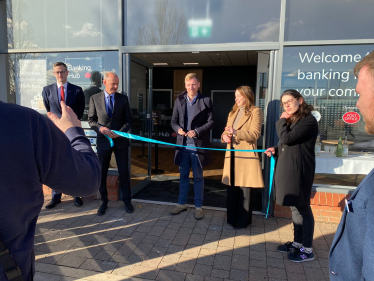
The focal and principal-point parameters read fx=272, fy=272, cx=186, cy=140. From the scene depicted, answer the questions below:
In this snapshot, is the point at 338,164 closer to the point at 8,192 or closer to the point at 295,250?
the point at 295,250

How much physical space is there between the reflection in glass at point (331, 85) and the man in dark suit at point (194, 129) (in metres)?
1.27

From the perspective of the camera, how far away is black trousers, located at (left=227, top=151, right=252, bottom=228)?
369 cm

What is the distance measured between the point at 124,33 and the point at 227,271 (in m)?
3.95

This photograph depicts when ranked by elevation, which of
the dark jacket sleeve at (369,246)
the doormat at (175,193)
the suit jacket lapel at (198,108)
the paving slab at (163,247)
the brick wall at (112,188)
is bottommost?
the paving slab at (163,247)

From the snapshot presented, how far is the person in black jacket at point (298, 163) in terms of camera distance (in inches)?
114

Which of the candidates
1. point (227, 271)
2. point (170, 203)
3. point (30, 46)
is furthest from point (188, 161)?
point (30, 46)

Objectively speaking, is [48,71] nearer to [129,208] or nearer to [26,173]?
[129,208]

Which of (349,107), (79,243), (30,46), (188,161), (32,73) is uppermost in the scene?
(30,46)

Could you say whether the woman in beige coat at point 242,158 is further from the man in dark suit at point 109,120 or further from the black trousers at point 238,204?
the man in dark suit at point 109,120

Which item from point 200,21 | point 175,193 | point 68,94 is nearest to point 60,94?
point 68,94

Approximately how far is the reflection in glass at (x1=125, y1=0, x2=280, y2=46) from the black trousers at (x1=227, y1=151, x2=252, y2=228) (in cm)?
194

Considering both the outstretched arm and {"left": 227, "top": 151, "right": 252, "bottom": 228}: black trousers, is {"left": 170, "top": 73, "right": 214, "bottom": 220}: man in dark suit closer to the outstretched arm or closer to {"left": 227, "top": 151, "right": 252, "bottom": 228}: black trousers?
{"left": 227, "top": 151, "right": 252, "bottom": 228}: black trousers

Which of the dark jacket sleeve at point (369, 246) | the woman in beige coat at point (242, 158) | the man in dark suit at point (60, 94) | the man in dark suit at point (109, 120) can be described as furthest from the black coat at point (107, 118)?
the dark jacket sleeve at point (369, 246)

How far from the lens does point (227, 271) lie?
9.26 feet
